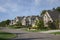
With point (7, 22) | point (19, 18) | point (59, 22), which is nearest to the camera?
point (59, 22)

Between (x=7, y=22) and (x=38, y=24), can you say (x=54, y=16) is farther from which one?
(x=7, y=22)

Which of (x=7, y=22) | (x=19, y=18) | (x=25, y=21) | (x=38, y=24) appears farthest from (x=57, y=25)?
(x=7, y=22)

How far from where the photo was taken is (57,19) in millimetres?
69625

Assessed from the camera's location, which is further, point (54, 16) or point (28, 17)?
point (28, 17)

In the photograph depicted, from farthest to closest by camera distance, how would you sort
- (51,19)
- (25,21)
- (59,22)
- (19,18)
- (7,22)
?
1. (7,22)
2. (19,18)
3. (25,21)
4. (51,19)
5. (59,22)

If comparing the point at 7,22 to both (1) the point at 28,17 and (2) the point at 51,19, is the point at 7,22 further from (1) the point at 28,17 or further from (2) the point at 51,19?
(2) the point at 51,19

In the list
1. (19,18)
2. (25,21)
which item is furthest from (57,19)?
(19,18)

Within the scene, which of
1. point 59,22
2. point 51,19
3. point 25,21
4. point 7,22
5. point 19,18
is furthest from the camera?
point 7,22

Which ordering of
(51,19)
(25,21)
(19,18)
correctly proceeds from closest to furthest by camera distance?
(51,19) → (25,21) → (19,18)

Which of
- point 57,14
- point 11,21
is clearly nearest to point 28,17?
point 11,21

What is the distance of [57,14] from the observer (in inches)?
2980

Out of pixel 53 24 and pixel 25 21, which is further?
pixel 25 21

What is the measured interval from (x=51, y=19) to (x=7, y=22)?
314 ft

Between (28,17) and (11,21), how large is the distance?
38.2 metres
